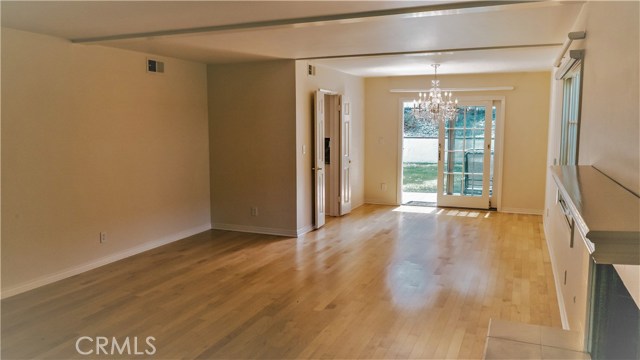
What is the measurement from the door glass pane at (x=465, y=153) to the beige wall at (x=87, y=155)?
458cm

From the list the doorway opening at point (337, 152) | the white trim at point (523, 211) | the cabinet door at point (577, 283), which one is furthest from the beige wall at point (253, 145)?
the white trim at point (523, 211)

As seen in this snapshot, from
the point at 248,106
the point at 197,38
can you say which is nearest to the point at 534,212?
the point at 248,106

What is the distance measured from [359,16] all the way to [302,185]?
320cm

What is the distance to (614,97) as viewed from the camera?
196cm

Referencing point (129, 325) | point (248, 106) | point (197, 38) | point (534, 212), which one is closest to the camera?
point (129, 325)

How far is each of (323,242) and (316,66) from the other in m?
2.53

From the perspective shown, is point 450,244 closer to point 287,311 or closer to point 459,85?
point 287,311

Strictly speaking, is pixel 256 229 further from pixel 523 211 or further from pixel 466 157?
pixel 523 211

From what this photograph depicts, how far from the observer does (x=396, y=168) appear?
29.2ft

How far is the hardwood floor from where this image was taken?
3256 mm

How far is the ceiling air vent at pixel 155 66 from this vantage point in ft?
18.4

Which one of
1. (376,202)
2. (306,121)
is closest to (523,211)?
(376,202)

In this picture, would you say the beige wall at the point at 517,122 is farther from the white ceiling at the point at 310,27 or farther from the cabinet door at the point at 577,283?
the cabinet door at the point at 577,283

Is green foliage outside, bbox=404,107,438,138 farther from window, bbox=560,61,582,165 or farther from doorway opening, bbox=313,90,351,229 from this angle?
window, bbox=560,61,582,165
